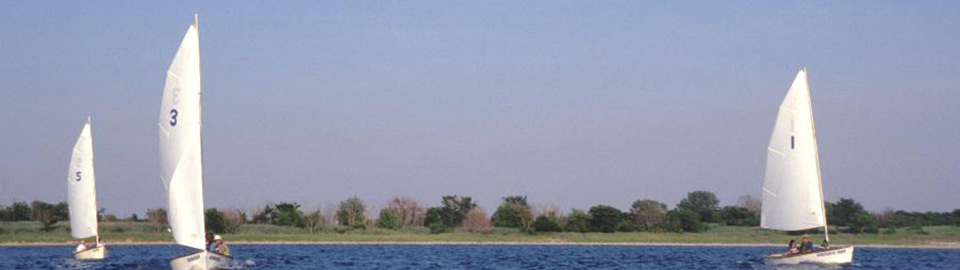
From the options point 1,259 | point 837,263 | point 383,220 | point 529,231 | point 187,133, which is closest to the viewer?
point 187,133

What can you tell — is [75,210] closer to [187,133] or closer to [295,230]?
[187,133]

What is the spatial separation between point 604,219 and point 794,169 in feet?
190

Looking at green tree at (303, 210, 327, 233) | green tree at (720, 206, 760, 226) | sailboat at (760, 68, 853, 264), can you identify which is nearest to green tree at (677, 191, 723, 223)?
green tree at (720, 206, 760, 226)

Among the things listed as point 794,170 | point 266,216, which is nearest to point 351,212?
point 266,216

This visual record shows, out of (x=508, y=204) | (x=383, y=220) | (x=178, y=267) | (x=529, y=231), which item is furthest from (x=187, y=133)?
(x=508, y=204)

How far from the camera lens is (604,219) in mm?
119562

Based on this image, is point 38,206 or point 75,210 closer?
point 75,210

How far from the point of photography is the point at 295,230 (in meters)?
117

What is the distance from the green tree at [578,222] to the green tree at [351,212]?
1999cm

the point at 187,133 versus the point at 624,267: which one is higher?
the point at 187,133

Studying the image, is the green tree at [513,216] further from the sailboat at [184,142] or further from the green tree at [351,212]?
the sailboat at [184,142]

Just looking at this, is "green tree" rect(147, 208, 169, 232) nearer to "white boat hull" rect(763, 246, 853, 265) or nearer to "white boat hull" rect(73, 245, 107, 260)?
"white boat hull" rect(73, 245, 107, 260)

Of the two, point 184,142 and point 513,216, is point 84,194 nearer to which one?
point 184,142

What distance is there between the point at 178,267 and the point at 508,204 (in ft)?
300
